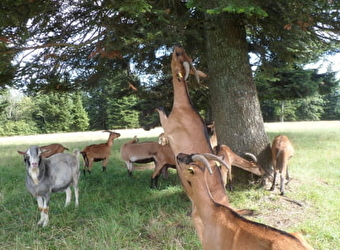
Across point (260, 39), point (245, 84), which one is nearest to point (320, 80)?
point (260, 39)

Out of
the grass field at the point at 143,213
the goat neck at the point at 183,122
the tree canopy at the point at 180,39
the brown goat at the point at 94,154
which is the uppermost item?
the tree canopy at the point at 180,39

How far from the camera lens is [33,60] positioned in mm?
6914

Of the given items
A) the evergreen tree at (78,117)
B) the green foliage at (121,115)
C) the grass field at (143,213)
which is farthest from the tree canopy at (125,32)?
the evergreen tree at (78,117)

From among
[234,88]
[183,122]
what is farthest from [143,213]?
[234,88]

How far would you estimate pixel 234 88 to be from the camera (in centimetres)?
633

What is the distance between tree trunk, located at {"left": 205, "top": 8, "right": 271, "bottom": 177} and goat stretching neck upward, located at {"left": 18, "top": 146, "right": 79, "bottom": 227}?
136 inches

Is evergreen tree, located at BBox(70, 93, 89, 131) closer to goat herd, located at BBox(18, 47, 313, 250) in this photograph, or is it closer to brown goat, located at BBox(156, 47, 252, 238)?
goat herd, located at BBox(18, 47, 313, 250)

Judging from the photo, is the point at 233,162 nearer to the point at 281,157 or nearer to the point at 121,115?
the point at 281,157

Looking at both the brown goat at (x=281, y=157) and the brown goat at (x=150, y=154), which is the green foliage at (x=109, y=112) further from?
the brown goat at (x=281, y=157)

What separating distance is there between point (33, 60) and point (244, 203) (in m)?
5.72

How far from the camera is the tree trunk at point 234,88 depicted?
6332 millimetres

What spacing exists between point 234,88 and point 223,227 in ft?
13.6

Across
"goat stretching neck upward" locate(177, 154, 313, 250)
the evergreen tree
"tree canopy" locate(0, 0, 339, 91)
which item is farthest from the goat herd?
the evergreen tree

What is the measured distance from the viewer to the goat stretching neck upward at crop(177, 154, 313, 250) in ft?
7.40
